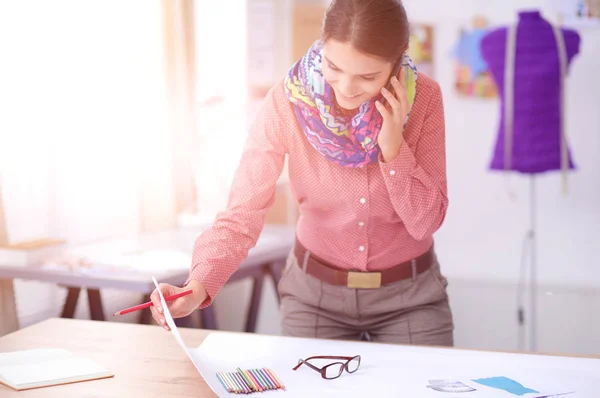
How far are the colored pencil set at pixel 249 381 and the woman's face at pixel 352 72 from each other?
49 cm

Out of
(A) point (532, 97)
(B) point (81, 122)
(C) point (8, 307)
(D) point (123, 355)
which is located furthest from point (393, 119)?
(A) point (532, 97)

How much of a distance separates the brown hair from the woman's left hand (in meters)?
0.08

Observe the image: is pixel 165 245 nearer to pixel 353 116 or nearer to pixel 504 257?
pixel 353 116

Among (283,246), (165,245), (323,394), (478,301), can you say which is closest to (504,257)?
(478,301)

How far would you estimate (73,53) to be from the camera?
2.47m

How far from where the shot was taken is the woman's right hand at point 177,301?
3.91 feet

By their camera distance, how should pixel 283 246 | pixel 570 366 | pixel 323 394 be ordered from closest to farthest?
pixel 323 394, pixel 570 366, pixel 283 246

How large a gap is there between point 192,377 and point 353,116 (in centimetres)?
60

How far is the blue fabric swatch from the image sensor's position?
43.9 inches

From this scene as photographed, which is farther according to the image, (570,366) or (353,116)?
(353,116)

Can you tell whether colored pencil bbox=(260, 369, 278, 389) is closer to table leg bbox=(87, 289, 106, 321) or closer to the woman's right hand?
the woman's right hand

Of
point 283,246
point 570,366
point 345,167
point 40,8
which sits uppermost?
point 40,8

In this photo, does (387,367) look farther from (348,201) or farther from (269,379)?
(348,201)

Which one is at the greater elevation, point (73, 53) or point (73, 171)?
point (73, 53)
